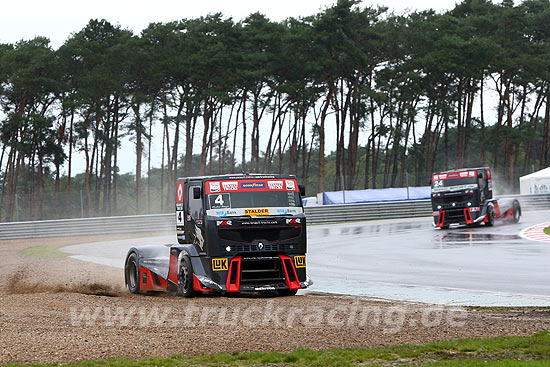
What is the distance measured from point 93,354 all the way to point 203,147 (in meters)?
58.1

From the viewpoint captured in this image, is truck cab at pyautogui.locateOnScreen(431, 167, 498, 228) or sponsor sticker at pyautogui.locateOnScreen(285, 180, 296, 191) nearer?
sponsor sticker at pyautogui.locateOnScreen(285, 180, 296, 191)

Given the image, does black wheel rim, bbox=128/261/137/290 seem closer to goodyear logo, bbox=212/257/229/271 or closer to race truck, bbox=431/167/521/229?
goodyear logo, bbox=212/257/229/271

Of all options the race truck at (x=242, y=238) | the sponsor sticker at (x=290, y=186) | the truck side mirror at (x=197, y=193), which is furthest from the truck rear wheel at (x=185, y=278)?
the sponsor sticker at (x=290, y=186)

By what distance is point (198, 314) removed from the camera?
10391 millimetres

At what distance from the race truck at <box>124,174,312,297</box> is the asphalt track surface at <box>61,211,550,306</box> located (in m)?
1.48

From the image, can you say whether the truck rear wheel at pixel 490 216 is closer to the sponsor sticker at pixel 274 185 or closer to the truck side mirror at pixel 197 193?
the sponsor sticker at pixel 274 185

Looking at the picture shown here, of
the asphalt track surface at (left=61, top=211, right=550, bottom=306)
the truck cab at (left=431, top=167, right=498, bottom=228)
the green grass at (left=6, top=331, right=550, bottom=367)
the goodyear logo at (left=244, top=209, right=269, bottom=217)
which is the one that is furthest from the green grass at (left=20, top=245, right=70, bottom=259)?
the green grass at (left=6, top=331, right=550, bottom=367)

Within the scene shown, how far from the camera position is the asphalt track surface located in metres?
12.7

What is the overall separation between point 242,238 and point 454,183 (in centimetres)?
1991

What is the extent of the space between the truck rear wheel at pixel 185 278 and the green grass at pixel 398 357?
5.06 meters

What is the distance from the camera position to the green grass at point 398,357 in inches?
277

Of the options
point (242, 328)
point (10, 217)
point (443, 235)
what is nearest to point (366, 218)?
point (443, 235)

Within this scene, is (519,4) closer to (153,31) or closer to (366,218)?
(153,31)

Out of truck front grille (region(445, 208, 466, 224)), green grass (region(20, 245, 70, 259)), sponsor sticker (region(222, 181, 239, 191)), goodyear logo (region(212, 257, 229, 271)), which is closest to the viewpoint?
goodyear logo (region(212, 257, 229, 271))
